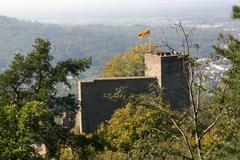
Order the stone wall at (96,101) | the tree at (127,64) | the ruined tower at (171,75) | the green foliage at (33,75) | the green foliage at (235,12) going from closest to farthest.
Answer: the green foliage at (235,12)
the green foliage at (33,75)
the stone wall at (96,101)
the ruined tower at (171,75)
the tree at (127,64)

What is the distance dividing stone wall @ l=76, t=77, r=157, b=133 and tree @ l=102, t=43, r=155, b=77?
772 centimetres

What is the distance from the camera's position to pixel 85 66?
2227 centimetres

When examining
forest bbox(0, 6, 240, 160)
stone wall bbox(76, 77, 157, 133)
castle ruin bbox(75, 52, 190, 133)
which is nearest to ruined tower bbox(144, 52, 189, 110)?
castle ruin bbox(75, 52, 190, 133)

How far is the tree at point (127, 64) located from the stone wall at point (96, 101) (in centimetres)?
772

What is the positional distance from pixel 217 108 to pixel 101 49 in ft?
526

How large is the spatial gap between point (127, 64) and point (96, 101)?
31.4ft

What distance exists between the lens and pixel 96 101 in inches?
1152

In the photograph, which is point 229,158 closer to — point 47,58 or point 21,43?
point 47,58

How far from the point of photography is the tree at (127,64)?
37594 mm

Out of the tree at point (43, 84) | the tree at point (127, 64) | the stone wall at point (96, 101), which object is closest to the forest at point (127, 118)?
the tree at point (43, 84)

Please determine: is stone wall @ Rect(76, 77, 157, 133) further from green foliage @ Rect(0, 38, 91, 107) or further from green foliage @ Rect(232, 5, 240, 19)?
green foliage @ Rect(232, 5, 240, 19)

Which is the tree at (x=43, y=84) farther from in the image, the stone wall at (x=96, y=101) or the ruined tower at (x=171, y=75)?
the ruined tower at (x=171, y=75)

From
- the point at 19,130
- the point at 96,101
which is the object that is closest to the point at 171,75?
the point at 96,101

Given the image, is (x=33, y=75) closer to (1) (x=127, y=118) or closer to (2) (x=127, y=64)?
(1) (x=127, y=118)
